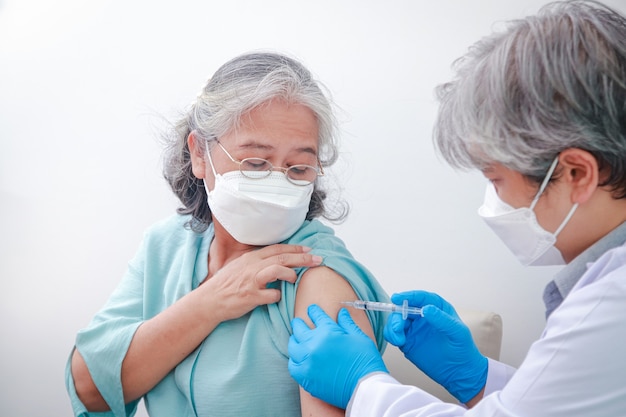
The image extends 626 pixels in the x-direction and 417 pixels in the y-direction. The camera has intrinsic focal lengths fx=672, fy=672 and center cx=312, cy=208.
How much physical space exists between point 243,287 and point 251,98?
421 mm

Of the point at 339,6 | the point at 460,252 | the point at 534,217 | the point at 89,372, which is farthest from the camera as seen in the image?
the point at 339,6

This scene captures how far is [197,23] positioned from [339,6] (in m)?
0.60

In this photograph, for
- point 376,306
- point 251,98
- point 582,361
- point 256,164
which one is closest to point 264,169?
point 256,164

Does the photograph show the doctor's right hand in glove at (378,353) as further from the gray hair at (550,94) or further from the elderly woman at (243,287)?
the gray hair at (550,94)

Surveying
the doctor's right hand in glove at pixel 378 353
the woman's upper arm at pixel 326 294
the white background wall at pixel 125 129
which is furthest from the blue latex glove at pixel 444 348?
the white background wall at pixel 125 129

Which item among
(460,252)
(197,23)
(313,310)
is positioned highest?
(197,23)

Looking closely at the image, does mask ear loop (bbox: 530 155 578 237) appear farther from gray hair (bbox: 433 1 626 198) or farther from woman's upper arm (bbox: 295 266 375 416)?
woman's upper arm (bbox: 295 266 375 416)

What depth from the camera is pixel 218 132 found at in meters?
1.56

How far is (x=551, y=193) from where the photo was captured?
1121 millimetres

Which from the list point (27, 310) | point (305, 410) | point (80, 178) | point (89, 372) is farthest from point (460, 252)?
point (27, 310)

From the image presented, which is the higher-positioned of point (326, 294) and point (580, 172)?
point (580, 172)

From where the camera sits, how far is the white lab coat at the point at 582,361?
0.94 meters

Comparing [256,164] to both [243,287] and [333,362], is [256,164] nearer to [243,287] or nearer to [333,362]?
[243,287]

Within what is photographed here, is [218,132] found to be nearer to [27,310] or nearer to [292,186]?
[292,186]
